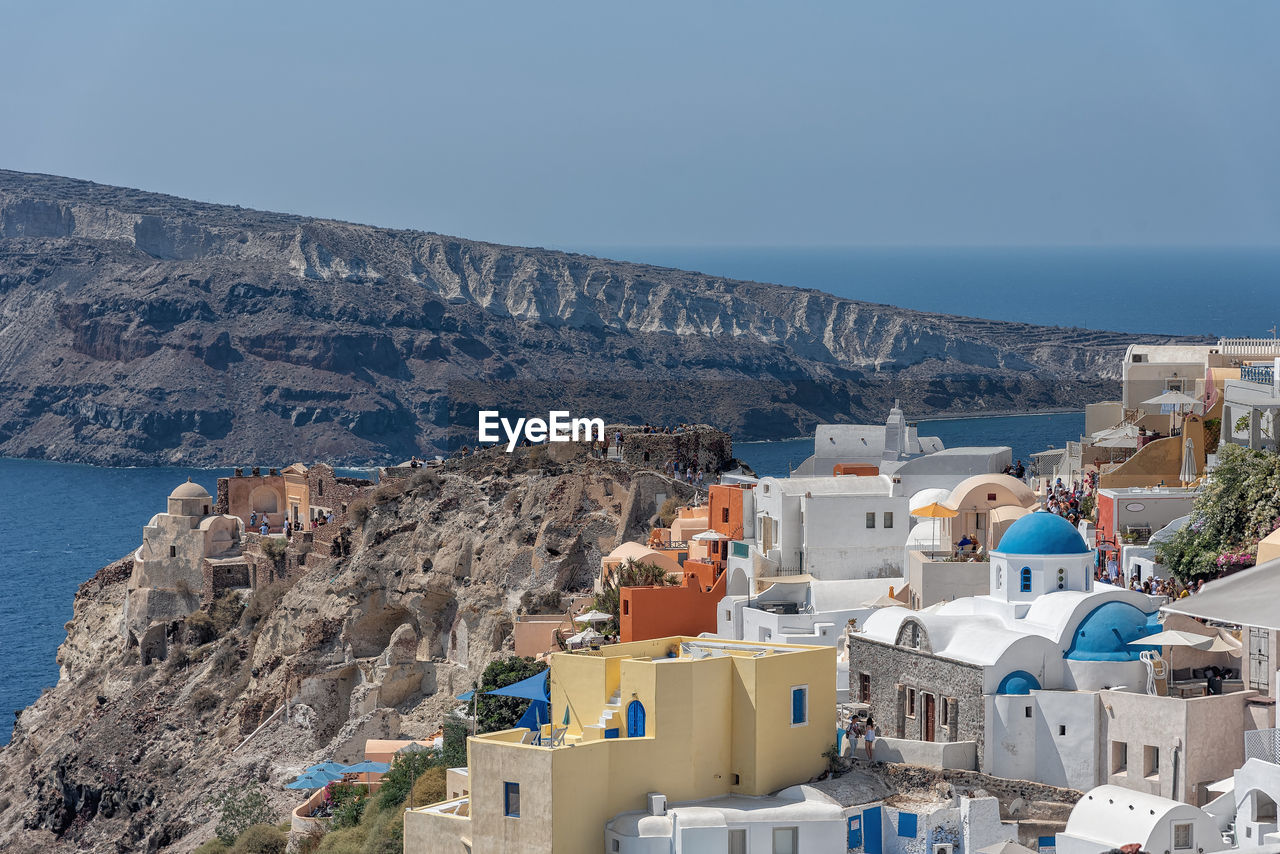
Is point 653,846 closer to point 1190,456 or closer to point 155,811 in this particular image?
point 1190,456

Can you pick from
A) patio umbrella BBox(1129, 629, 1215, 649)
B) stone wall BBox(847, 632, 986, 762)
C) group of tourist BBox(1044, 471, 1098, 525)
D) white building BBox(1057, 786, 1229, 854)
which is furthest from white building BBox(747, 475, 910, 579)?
white building BBox(1057, 786, 1229, 854)

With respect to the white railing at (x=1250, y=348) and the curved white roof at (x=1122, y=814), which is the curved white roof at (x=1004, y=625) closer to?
the curved white roof at (x=1122, y=814)

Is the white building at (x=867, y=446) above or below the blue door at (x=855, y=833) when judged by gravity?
above

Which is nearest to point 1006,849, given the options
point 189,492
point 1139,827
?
point 1139,827

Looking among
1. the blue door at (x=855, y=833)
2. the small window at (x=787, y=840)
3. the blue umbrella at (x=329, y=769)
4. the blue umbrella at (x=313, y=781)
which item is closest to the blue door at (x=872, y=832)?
the blue door at (x=855, y=833)

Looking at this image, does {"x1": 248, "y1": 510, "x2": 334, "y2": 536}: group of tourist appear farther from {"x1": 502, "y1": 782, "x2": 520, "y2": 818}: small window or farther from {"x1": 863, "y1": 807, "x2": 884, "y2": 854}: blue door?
{"x1": 502, "y1": 782, "x2": 520, "y2": 818}: small window

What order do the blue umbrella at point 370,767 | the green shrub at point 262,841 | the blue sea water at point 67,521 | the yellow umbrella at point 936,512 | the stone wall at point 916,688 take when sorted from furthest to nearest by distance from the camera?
the blue sea water at point 67,521, the blue umbrella at point 370,767, the green shrub at point 262,841, the yellow umbrella at point 936,512, the stone wall at point 916,688

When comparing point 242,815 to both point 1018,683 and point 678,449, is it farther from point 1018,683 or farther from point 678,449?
point 1018,683
